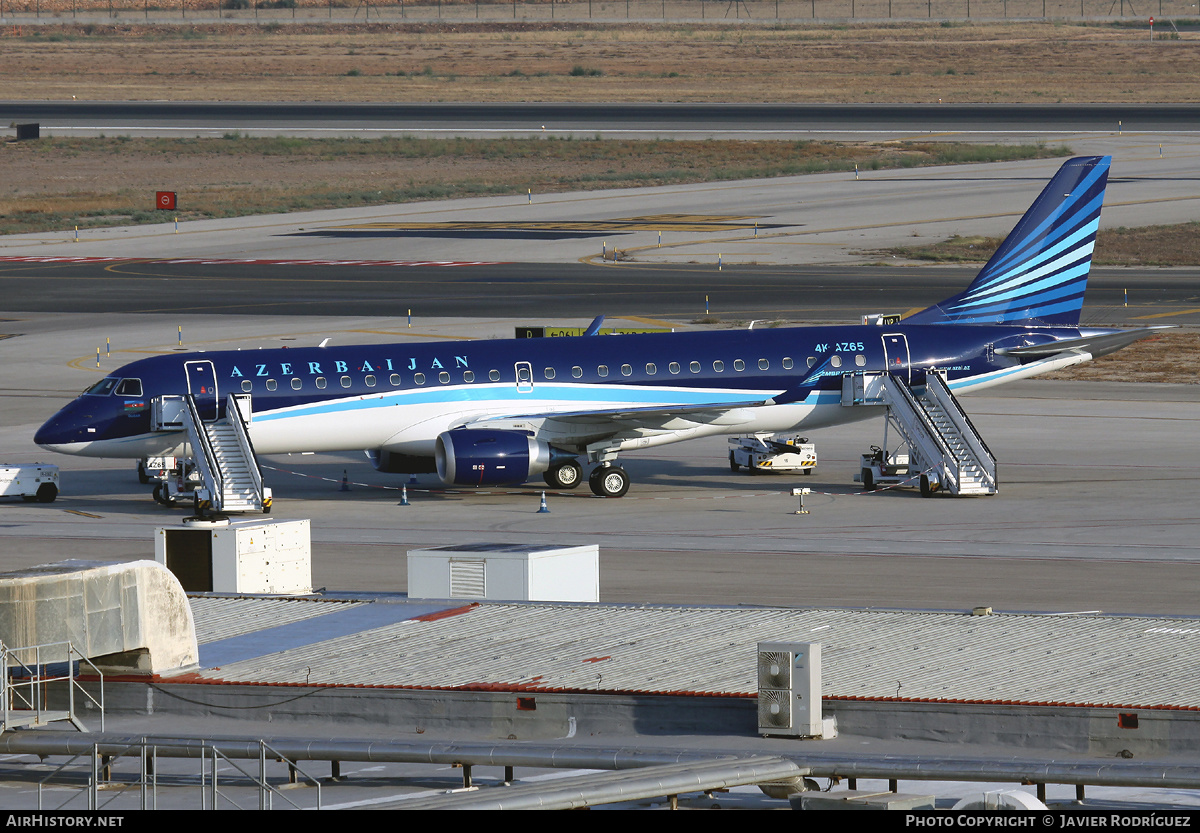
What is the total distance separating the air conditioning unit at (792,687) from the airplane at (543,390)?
2862 cm

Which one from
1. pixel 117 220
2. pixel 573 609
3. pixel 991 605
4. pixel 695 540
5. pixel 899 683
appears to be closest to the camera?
pixel 899 683

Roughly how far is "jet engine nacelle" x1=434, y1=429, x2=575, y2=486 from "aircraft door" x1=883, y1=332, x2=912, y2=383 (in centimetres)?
1215

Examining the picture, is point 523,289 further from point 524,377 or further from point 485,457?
point 485,457

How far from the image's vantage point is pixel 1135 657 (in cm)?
2845

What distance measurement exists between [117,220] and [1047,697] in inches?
4715

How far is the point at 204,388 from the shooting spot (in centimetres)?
5334

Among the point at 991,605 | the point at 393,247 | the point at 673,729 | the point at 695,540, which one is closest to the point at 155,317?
the point at 393,247

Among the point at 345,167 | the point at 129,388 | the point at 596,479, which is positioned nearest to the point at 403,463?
the point at 596,479

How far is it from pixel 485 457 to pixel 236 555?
56.0 ft

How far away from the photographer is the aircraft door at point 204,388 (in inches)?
2095

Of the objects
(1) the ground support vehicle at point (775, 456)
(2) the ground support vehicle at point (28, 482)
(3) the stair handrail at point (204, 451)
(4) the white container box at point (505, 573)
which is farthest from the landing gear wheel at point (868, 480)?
(2) the ground support vehicle at point (28, 482)

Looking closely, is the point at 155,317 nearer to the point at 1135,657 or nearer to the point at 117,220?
the point at 117,220

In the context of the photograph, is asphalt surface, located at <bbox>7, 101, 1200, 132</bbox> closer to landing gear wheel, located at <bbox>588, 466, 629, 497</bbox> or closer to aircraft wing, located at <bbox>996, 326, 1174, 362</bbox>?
aircraft wing, located at <bbox>996, 326, 1174, 362</bbox>

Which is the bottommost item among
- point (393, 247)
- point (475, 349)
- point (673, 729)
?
point (673, 729)
